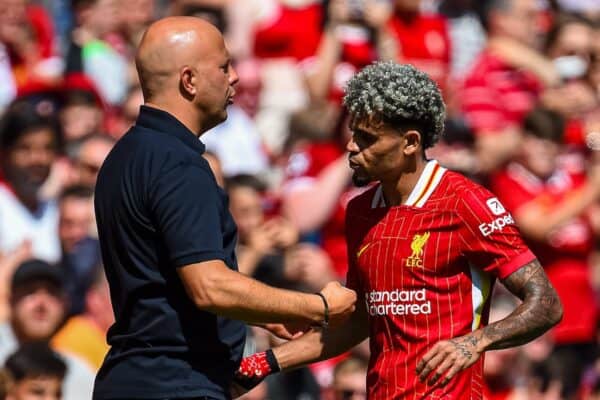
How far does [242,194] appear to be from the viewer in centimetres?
948

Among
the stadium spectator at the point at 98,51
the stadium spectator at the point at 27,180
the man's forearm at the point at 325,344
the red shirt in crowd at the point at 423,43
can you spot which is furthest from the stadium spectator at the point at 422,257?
the red shirt in crowd at the point at 423,43

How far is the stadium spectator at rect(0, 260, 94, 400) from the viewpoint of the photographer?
8.67 metres

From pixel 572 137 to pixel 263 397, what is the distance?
3406mm

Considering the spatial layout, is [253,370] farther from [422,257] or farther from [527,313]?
[527,313]

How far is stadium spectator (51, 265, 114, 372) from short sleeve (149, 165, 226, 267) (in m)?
3.51

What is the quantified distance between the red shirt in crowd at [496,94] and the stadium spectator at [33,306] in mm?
3719

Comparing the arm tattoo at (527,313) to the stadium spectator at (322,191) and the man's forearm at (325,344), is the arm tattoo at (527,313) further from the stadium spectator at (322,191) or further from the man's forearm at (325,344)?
the stadium spectator at (322,191)

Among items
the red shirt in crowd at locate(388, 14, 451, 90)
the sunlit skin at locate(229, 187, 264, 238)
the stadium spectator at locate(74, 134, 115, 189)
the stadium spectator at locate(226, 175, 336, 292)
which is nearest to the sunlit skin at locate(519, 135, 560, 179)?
the red shirt in crowd at locate(388, 14, 451, 90)

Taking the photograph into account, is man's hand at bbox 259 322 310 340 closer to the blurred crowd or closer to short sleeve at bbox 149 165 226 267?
short sleeve at bbox 149 165 226 267

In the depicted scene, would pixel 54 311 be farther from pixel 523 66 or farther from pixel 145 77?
pixel 523 66

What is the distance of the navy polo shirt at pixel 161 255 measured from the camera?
17.0 ft

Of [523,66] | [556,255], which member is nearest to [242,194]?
[556,255]

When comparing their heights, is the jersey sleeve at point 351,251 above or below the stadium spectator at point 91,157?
above

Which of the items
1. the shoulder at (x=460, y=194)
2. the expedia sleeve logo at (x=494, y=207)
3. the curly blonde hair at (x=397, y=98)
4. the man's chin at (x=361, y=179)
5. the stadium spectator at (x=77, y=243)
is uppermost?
the curly blonde hair at (x=397, y=98)
